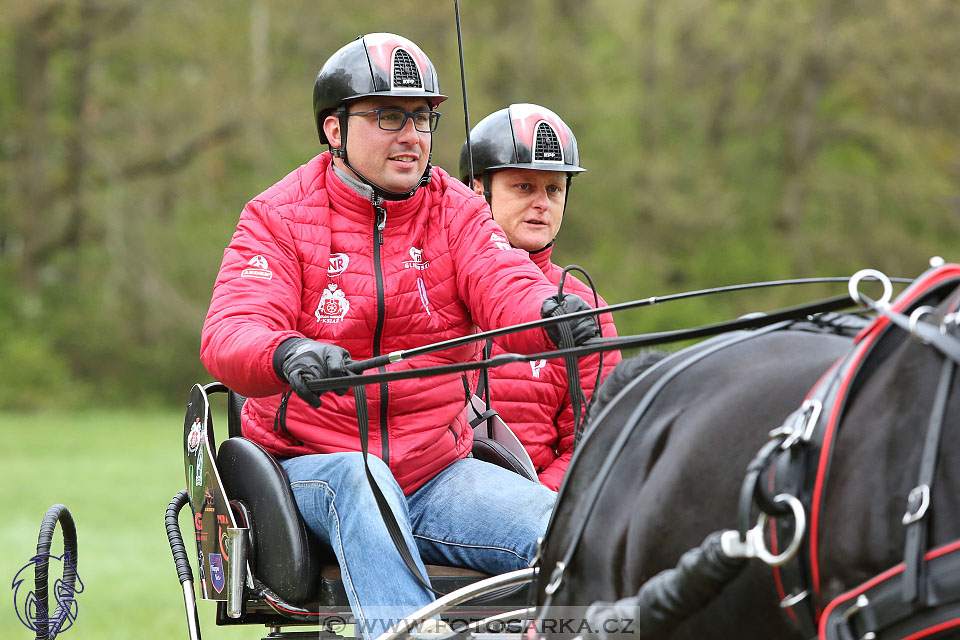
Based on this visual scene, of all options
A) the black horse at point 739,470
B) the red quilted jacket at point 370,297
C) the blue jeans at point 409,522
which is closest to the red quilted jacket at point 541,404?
the red quilted jacket at point 370,297

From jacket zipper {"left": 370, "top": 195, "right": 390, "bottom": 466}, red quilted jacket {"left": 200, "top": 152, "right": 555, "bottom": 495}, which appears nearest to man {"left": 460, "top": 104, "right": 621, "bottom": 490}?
red quilted jacket {"left": 200, "top": 152, "right": 555, "bottom": 495}

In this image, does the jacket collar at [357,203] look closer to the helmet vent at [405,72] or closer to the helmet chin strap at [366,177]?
the helmet chin strap at [366,177]

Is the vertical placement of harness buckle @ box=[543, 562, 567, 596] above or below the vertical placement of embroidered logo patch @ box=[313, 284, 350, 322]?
below

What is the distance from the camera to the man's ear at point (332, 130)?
3.55 m

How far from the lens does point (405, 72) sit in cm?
339

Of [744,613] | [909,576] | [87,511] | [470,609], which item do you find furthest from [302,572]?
[87,511]

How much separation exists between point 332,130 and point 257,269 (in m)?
0.60

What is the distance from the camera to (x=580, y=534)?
234cm

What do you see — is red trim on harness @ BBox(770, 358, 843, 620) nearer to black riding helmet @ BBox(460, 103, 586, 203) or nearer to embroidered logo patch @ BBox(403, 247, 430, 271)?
embroidered logo patch @ BBox(403, 247, 430, 271)

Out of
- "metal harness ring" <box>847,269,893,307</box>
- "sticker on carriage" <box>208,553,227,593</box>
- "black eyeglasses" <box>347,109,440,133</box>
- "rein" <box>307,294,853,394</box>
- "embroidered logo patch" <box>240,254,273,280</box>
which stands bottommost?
"sticker on carriage" <box>208,553,227,593</box>

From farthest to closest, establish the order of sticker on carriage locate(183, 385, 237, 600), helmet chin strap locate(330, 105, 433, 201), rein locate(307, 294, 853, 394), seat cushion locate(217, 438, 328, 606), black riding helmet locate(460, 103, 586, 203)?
black riding helmet locate(460, 103, 586, 203) → helmet chin strap locate(330, 105, 433, 201) → sticker on carriage locate(183, 385, 237, 600) → seat cushion locate(217, 438, 328, 606) → rein locate(307, 294, 853, 394)

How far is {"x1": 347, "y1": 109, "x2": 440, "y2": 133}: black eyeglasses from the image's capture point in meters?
3.43

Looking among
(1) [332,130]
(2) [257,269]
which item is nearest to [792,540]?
(2) [257,269]

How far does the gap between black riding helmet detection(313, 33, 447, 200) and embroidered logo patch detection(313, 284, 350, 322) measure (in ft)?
1.11
